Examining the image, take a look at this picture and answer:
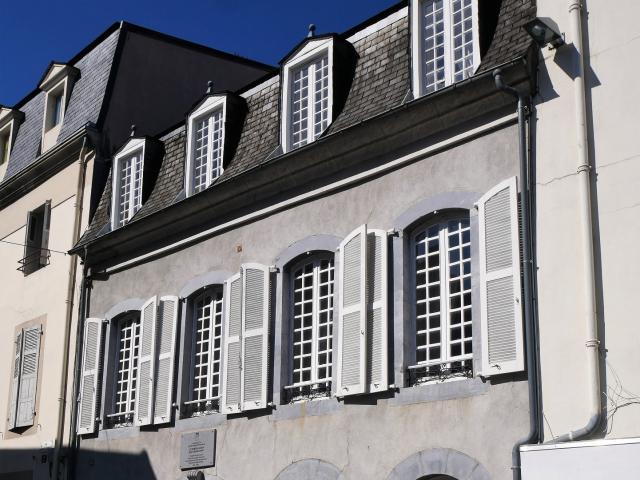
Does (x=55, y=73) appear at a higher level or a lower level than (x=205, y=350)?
higher

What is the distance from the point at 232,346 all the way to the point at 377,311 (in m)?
3.01

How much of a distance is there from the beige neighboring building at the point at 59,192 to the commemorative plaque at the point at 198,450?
3.52m

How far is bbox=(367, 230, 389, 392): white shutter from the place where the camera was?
12914mm

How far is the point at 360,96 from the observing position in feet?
48.0

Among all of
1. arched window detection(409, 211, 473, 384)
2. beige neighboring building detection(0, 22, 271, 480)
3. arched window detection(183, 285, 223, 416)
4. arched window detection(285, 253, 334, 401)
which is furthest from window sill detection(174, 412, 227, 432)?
arched window detection(409, 211, 473, 384)

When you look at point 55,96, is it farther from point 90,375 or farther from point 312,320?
point 312,320

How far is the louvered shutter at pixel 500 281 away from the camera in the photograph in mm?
11539

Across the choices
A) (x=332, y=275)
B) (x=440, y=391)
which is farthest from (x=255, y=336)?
(x=440, y=391)

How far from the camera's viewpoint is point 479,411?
11.8 meters

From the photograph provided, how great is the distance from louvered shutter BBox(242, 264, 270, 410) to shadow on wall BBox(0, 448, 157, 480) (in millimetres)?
2737

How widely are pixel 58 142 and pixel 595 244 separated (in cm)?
1322

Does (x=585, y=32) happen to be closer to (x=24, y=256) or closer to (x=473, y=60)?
(x=473, y=60)

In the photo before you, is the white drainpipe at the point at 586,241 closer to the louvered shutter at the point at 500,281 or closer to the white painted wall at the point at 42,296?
the louvered shutter at the point at 500,281

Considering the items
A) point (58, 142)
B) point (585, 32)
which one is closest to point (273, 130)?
point (585, 32)
